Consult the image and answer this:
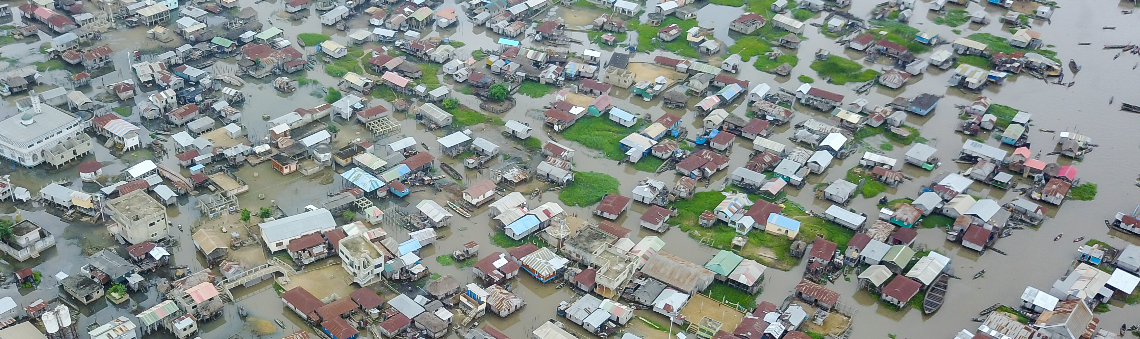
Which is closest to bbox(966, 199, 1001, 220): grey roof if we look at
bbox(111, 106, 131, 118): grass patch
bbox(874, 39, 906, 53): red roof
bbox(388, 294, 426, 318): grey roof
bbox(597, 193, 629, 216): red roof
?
bbox(597, 193, 629, 216): red roof

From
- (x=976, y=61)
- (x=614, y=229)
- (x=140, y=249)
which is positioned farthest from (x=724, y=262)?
(x=976, y=61)

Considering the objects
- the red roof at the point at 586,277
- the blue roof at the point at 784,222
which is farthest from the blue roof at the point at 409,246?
the blue roof at the point at 784,222

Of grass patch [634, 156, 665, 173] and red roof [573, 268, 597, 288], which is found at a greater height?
red roof [573, 268, 597, 288]

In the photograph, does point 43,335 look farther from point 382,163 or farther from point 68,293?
point 382,163

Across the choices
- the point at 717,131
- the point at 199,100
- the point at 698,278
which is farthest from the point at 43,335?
the point at 717,131

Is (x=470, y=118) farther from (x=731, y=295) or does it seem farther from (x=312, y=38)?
(x=731, y=295)

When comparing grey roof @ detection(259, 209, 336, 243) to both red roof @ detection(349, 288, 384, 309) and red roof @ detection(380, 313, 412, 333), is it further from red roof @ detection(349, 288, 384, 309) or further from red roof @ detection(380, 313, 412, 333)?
red roof @ detection(380, 313, 412, 333)
